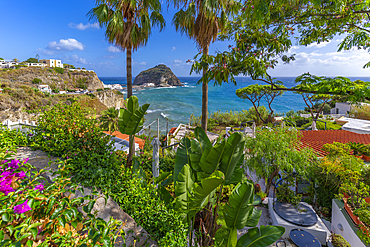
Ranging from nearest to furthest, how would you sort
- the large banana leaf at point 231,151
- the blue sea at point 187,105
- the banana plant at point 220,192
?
the banana plant at point 220,192 → the large banana leaf at point 231,151 → the blue sea at point 187,105

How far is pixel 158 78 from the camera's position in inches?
4882

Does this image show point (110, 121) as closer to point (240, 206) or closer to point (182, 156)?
point (182, 156)

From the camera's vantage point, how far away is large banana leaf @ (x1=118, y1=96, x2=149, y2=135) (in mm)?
3359

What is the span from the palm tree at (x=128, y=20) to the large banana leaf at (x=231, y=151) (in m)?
5.23

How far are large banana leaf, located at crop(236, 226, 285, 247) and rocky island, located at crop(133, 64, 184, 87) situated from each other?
121586 millimetres

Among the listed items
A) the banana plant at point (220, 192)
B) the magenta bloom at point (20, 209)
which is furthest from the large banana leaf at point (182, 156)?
the magenta bloom at point (20, 209)

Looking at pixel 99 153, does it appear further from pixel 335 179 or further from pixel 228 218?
pixel 335 179

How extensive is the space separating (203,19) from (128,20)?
3050 millimetres

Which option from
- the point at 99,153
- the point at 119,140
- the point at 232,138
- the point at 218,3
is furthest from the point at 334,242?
the point at 119,140

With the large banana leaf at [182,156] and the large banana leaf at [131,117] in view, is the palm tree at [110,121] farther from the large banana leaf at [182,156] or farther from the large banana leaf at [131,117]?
the large banana leaf at [182,156]

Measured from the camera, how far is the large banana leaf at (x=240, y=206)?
2254 millimetres

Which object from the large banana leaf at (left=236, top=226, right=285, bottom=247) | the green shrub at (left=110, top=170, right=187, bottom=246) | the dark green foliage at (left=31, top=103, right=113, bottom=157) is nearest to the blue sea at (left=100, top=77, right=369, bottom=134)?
the dark green foliage at (left=31, top=103, right=113, bottom=157)

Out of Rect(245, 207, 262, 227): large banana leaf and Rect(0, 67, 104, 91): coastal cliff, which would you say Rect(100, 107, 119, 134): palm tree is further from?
Rect(0, 67, 104, 91): coastal cliff

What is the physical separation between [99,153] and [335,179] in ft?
22.6
